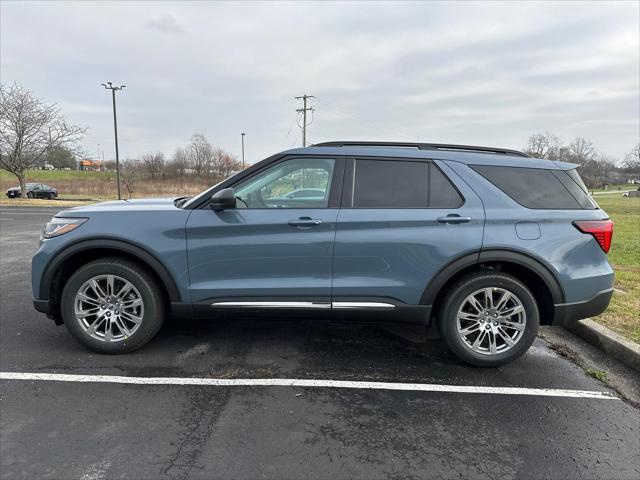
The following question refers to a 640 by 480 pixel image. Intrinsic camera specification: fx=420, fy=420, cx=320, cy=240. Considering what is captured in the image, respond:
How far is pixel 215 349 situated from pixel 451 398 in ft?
6.78

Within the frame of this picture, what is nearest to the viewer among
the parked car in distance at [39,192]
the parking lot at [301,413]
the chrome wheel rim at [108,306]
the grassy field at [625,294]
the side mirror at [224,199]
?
the parking lot at [301,413]

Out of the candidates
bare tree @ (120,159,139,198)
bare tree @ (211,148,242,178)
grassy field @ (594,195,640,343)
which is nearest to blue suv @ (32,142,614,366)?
grassy field @ (594,195,640,343)

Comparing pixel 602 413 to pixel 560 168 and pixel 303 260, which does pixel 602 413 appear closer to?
pixel 560 168

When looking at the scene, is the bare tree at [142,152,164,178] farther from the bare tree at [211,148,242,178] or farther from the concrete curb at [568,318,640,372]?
the concrete curb at [568,318,640,372]

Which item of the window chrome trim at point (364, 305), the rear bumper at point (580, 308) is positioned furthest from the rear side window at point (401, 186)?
the rear bumper at point (580, 308)

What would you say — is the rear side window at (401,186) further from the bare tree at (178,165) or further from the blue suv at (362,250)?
the bare tree at (178,165)

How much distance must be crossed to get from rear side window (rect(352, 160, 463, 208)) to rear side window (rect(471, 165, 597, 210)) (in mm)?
354

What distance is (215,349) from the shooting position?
383 centimetres

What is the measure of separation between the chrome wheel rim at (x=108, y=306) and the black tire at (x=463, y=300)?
8.47ft

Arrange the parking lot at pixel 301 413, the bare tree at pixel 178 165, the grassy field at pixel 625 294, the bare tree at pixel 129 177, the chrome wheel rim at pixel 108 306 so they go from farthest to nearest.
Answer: the bare tree at pixel 178 165 → the bare tree at pixel 129 177 → the grassy field at pixel 625 294 → the chrome wheel rim at pixel 108 306 → the parking lot at pixel 301 413

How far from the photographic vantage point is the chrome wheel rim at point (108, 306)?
3580 mm

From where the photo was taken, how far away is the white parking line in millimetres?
3180

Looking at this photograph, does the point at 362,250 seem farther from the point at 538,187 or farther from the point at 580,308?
the point at 580,308

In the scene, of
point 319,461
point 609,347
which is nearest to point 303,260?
point 319,461
